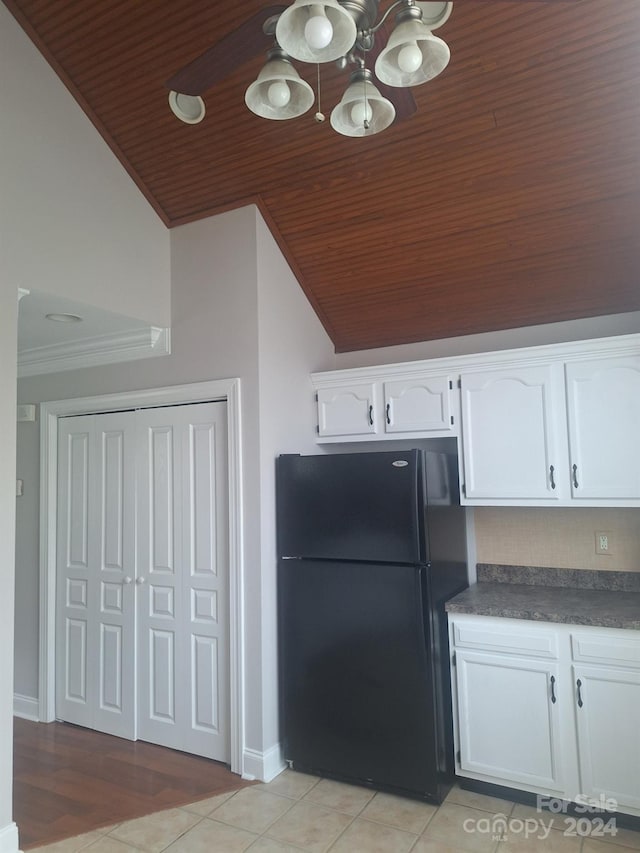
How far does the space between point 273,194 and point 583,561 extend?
8.30 ft

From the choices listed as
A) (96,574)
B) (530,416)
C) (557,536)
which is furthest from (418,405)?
(96,574)

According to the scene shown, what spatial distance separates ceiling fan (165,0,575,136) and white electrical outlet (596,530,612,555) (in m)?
2.36

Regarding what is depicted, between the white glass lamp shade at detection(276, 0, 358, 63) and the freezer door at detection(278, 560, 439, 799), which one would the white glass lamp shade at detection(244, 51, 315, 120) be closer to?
the white glass lamp shade at detection(276, 0, 358, 63)

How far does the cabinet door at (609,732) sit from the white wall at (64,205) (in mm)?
2828

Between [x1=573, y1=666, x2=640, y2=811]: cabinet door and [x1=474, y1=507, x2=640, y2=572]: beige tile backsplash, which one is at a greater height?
[x1=474, y1=507, x2=640, y2=572]: beige tile backsplash

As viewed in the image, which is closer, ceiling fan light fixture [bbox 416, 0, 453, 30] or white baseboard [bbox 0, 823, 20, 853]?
ceiling fan light fixture [bbox 416, 0, 453, 30]

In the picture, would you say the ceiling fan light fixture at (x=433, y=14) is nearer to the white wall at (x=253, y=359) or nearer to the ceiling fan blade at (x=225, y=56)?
the ceiling fan blade at (x=225, y=56)

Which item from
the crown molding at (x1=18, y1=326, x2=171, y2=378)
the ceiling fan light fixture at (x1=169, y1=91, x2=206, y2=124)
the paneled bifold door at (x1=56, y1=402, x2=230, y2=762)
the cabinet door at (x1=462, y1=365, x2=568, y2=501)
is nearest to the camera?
the ceiling fan light fixture at (x1=169, y1=91, x2=206, y2=124)

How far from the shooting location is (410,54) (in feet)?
4.90

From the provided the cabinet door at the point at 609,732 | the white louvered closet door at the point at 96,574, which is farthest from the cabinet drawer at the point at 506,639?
the white louvered closet door at the point at 96,574

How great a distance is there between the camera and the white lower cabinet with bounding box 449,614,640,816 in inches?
101

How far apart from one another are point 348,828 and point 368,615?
2.92 ft

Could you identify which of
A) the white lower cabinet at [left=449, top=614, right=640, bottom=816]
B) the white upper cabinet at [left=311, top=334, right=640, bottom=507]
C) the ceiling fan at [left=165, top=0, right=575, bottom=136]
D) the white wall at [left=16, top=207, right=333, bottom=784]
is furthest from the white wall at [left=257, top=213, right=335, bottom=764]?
the ceiling fan at [left=165, top=0, right=575, bottom=136]

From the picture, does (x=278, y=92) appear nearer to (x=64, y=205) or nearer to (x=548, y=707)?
(x=64, y=205)
